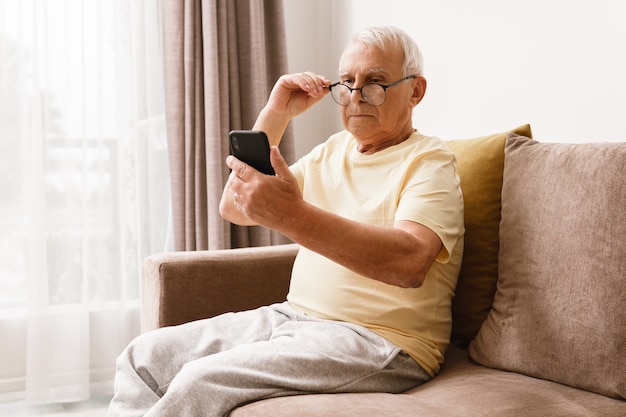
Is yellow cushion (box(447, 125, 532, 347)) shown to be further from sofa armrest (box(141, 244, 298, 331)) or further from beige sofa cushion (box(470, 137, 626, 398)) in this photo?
sofa armrest (box(141, 244, 298, 331))

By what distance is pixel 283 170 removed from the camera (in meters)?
1.45

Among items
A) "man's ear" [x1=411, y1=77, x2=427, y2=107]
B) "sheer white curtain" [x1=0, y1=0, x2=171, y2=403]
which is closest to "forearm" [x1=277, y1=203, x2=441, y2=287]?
"man's ear" [x1=411, y1=77, x2=427, y2=107]

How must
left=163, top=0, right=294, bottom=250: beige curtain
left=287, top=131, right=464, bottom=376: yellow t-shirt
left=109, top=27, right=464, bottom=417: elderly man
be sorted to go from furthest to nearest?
left=163, top=0, right=294, bottom=250: beige curtain
left=287, top=131, right=464, bottom=376: yellow t-shirt
left=109, top=27, right=464, bottom=417: elderly man

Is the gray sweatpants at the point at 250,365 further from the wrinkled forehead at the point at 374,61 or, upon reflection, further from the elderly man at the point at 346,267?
the wrinkled forehead at the point at 374,61

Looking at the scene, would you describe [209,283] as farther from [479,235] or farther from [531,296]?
[531,296]

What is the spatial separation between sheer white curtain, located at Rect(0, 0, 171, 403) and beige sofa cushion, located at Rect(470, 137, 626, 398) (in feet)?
5.94

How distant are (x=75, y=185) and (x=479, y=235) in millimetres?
1815

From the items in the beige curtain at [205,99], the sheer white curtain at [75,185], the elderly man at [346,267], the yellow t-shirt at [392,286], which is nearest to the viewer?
the elderly man at [346,267]

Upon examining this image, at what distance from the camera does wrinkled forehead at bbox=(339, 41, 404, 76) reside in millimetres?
1739

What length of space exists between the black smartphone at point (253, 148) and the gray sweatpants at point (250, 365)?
0.37 meters

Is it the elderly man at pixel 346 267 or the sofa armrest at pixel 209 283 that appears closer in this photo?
the elderly man at pixel 346 267

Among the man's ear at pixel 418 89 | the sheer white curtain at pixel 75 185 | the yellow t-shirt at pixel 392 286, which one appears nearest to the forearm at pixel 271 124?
the yellow t-shirt at pixel 392 286

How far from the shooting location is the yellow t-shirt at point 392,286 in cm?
156

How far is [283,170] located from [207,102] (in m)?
1.63
